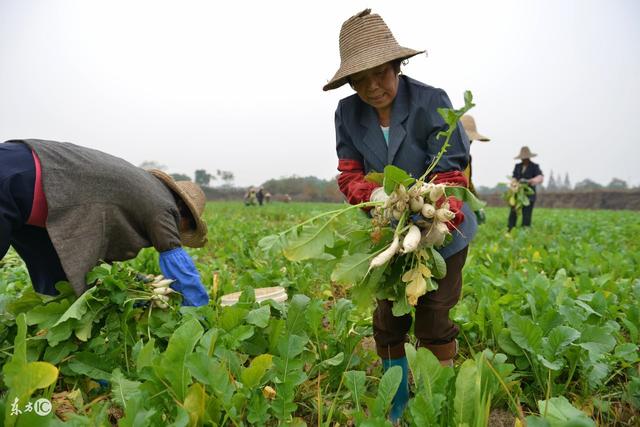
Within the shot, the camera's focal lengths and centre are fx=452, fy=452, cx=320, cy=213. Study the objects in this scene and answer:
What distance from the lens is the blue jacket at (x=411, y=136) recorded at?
1.75 m

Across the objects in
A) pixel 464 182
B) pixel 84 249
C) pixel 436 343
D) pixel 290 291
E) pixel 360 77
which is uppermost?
pixel 360 77

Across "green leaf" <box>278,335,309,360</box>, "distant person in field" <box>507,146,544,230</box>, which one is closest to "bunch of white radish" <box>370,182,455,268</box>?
"green leaf" <box>278,335,309,360</box>

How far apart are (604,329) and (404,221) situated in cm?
107

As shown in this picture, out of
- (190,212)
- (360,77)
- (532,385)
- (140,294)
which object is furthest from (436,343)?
(190,212)

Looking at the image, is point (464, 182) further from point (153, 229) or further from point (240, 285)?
point (240, 285)

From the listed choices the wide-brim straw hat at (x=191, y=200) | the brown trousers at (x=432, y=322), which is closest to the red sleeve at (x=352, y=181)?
the brown trousers at (x=432, y=322)

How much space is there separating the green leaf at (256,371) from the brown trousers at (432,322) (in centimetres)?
61

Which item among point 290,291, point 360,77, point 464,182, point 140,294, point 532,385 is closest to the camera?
point 464,182

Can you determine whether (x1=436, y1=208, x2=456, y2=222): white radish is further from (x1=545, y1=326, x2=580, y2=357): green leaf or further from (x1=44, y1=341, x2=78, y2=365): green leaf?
(x1=44, y1=341, x2=78, y2=365): green leaf

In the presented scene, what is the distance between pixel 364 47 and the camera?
1.75m

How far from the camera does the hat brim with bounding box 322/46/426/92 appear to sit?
5.50ft

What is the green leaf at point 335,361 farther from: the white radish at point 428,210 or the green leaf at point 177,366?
the white radish at point 428,210

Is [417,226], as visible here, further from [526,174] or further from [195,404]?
[526,174]

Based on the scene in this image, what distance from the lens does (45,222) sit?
6.91 feet
